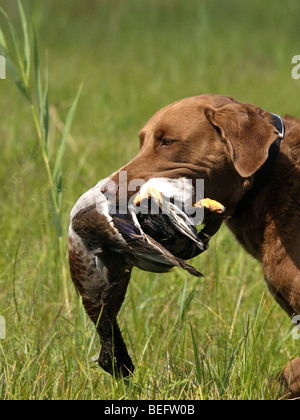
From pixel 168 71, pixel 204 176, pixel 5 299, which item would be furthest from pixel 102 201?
pixel 168 71

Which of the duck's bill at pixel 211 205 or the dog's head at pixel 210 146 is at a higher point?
the dog's head at pixel 210 146

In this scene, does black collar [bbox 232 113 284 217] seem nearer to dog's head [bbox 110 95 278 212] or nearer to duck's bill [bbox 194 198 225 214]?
dog's head [bbox 110 95 278 212]

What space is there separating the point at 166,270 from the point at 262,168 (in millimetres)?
843

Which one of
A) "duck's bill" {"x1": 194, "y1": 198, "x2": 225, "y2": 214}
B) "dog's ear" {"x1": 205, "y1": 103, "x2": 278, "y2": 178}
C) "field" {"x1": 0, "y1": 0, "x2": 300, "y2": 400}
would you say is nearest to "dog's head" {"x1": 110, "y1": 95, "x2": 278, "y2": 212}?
"dog's ear" {"x1": 205, "y1": 103, "x2": 278, "y2": 178}

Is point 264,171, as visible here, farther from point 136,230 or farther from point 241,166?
point 136,230

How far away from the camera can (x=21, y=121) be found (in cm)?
805

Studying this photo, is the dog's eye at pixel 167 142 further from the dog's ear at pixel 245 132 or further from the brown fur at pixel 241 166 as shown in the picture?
the dog's ear at pixel 245 132

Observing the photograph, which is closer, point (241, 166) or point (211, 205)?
point (211, 205)

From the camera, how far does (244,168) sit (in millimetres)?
3242

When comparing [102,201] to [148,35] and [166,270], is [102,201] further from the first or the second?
[148,35]

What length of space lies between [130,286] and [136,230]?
1.32 m

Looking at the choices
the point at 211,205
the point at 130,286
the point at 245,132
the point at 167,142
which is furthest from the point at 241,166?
the point at 130,286

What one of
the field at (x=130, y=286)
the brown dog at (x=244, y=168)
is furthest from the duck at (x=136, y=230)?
the field at (x=130, y=286)

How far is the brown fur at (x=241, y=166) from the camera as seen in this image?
3307 millimetres
